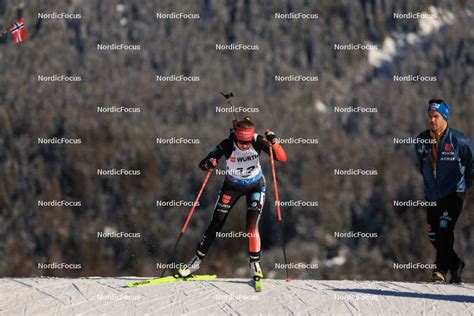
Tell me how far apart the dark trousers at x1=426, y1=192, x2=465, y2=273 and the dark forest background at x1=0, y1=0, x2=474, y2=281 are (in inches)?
1583

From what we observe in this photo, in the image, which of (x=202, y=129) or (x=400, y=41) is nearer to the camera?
(x=202, y=129)

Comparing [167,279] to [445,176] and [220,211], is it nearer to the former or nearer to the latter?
[220,211]

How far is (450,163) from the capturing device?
1014cm

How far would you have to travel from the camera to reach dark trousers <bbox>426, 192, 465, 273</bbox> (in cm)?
1013

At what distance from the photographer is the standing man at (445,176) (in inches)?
398

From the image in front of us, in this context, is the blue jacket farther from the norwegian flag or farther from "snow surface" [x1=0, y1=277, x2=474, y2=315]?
the norwegian flag

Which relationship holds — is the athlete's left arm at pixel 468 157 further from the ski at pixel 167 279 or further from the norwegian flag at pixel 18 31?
the norwegian flag at pixel 18 31

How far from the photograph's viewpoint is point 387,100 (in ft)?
398

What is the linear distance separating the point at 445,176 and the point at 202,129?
95690 mm

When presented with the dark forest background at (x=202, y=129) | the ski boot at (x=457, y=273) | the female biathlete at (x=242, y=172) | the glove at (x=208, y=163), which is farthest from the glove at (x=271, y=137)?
the dark forest background at (x=202, y=129)

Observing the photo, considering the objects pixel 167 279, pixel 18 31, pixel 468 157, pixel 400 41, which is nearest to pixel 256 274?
pixel 167 279

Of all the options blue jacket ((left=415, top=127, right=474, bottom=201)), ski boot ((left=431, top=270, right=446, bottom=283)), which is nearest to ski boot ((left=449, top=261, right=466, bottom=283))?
ski boot ((left=431, top=270, right=446, bottom=283))

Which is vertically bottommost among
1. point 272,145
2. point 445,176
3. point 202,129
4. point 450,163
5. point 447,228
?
point 202,129

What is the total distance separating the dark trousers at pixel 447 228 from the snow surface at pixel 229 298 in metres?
0.37
